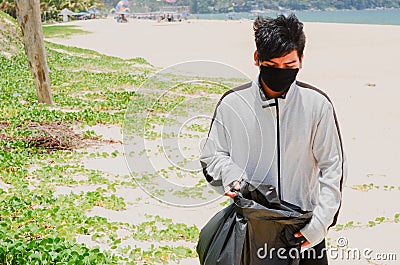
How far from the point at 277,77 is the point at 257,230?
2.36 ft

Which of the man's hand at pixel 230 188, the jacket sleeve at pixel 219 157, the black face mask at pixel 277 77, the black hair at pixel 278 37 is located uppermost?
the black hair at pixel 278 37

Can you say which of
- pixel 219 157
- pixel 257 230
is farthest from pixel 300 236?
pixel 219 157

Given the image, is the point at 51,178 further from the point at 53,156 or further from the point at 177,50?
the point at 177,50

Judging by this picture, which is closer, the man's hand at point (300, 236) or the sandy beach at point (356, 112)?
the man's hand at point (300, 236)

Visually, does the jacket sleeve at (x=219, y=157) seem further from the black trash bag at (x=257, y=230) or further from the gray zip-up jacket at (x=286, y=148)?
the black trash bag at (x=257, y=230)

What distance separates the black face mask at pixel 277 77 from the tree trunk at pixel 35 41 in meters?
9.29

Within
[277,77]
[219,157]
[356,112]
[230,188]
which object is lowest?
[356,112]

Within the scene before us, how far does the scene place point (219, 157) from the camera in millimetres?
2691

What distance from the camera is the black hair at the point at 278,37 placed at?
8.44 ft

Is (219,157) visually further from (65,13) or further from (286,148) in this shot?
(65,13)

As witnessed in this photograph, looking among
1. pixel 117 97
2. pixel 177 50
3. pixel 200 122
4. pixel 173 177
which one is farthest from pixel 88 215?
pixel 177 50

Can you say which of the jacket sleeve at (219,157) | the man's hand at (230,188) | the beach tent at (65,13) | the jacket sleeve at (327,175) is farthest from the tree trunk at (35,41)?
the beach tent at (65,13)

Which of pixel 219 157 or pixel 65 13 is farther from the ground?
pixel 219 157

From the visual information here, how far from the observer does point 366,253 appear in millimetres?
5086
